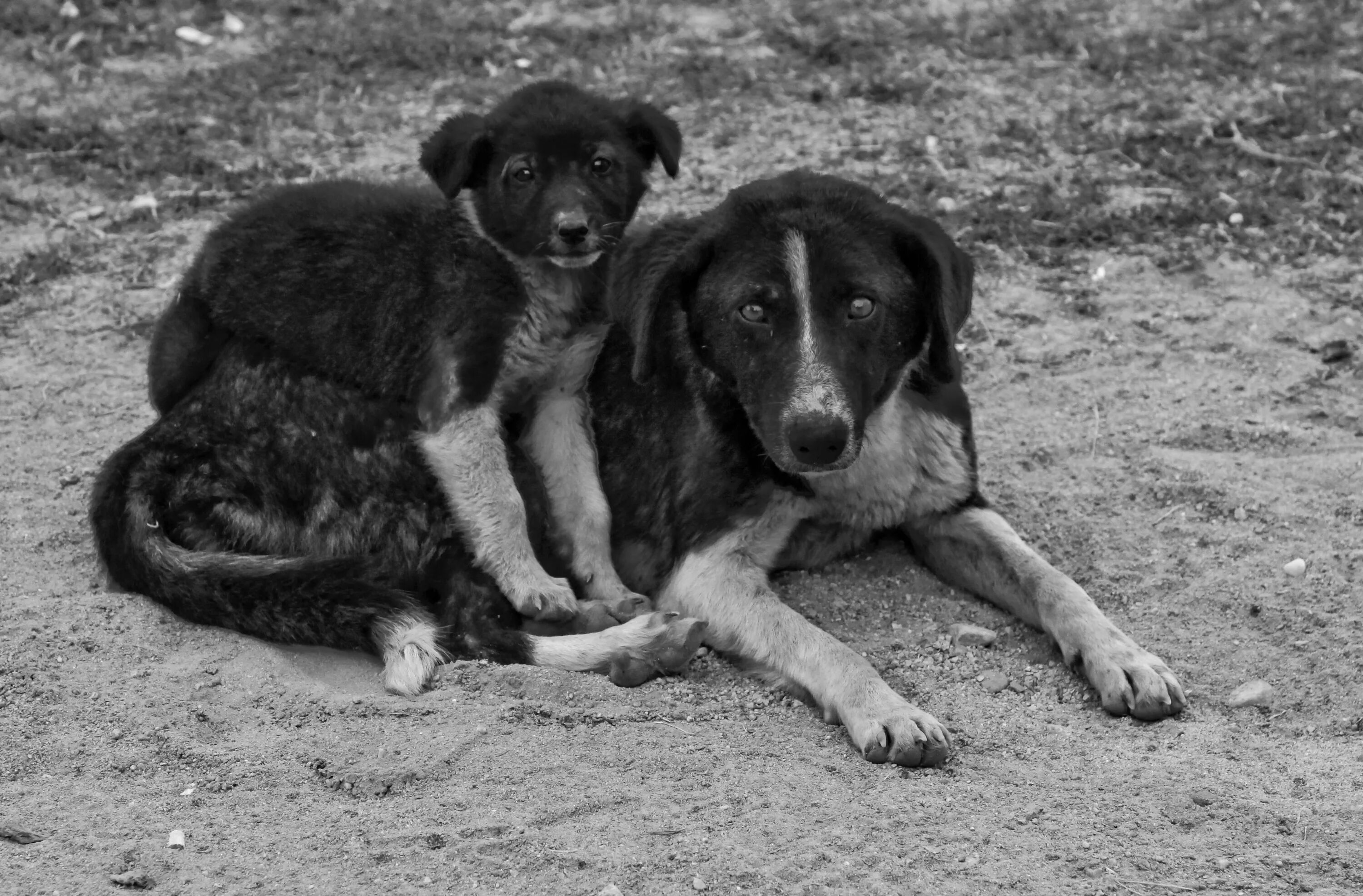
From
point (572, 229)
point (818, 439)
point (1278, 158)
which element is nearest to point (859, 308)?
point (818, 439)

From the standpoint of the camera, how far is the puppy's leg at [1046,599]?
17.4ft

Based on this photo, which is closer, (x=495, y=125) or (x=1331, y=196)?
→ (x=495, y=125)

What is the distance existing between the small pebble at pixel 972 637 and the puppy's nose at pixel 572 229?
1902 mm

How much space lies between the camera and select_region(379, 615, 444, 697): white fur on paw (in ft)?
17.8

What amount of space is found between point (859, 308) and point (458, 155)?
65.6 inches

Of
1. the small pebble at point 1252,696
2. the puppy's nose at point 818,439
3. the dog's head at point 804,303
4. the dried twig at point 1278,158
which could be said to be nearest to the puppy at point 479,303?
the dog's head at point 804,303

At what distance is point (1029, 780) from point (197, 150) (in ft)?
21.9

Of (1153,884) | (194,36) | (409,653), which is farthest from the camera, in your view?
(194,36)

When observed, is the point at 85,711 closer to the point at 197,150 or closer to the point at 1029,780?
the point at 1029,780

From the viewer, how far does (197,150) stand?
9.64m

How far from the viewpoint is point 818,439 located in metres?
5.22

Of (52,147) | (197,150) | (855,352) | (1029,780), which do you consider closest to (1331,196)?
(855,352)

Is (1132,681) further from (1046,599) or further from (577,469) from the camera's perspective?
(577,469)

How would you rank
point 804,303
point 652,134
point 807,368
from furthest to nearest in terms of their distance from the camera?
1. point 652,134
2. point 804,303
3. point 807,368
